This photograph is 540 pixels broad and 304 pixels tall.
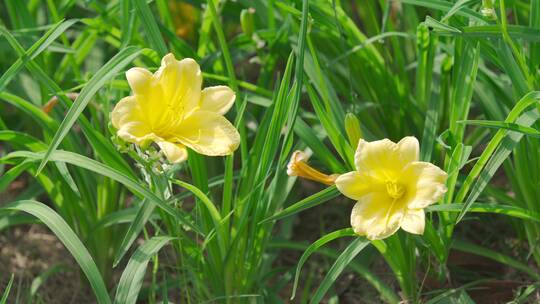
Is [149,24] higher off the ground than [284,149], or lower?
higher

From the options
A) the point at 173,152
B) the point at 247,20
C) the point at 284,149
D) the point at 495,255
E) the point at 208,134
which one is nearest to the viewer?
the point at 173,152

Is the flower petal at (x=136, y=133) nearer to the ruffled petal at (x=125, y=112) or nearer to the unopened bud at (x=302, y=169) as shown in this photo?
the ruffled petal at (x=125, y=112)

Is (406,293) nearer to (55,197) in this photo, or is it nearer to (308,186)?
(308,186)

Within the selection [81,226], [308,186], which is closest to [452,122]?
[308,186]

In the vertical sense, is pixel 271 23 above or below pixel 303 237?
above

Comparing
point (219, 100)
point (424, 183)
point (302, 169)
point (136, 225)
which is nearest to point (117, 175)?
point (136, 225)

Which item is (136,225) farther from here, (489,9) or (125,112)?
(489,9)

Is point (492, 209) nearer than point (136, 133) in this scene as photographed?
No
